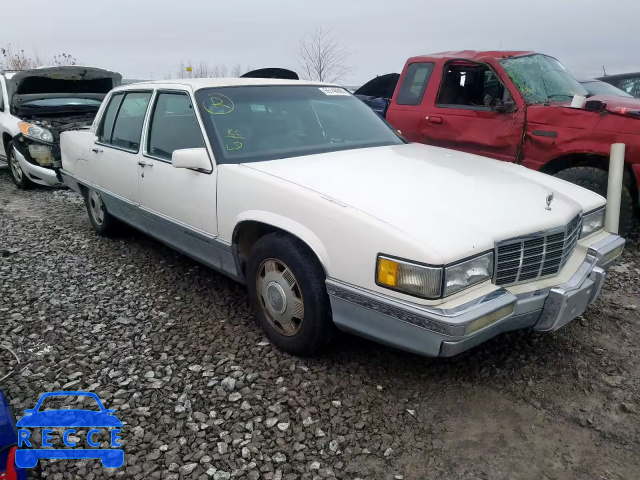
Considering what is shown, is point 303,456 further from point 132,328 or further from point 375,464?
point 132,328

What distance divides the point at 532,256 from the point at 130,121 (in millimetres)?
3487

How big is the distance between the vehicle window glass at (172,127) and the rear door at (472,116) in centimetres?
288

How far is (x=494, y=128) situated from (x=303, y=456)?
13.1 feet

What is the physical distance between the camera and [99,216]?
528cm

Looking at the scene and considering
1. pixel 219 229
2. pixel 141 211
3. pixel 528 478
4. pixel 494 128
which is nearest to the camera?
pixel 528 478

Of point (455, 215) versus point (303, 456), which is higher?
point (455, 215)

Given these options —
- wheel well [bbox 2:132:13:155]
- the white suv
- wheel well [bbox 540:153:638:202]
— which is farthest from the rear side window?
wheel well [bbox 2:132:13:155]

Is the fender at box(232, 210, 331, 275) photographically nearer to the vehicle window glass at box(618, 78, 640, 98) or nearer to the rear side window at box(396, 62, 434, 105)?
the rear side window at box(396, 62, 434, 105)

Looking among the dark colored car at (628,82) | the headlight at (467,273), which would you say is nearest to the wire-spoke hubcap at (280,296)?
the headlight at (467,273)

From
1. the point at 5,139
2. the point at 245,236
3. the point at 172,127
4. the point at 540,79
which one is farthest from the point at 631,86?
the point at 5,139

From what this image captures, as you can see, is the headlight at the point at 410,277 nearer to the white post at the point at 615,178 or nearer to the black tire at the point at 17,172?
the white post at the point at 615,178

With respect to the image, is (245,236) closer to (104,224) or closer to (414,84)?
(104,224)

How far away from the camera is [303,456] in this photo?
2.38 meters

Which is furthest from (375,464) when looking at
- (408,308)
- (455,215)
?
(455,215)
